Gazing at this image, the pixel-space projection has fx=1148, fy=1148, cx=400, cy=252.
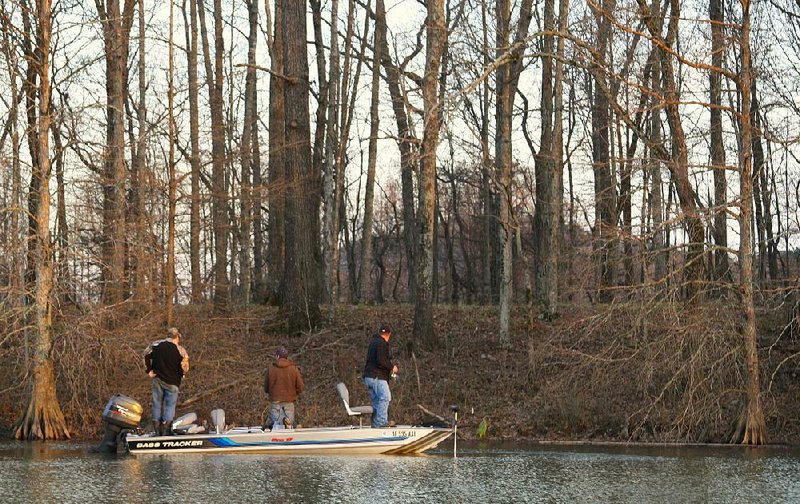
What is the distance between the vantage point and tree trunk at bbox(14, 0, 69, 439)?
22.3m

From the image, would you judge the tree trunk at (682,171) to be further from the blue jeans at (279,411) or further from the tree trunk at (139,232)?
the tree trunk at (139,232)

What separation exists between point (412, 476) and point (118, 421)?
235 inches

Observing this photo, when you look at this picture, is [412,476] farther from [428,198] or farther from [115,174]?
[115,174]

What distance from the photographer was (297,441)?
1878cm

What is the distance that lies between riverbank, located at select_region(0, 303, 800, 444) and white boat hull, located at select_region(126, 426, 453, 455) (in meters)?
2.73

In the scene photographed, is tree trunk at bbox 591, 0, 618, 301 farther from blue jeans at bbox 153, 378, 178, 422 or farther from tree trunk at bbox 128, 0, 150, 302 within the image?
tree trunk at bbox 128, 0, 150, 302

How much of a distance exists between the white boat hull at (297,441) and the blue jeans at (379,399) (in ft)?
2.69

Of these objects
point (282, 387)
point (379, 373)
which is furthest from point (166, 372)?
point (379, 373)

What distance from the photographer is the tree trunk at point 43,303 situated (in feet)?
73.2

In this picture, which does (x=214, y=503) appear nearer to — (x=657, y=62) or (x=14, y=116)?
(x=14, y=116)

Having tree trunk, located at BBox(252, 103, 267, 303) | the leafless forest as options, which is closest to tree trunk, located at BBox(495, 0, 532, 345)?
the leafless forest

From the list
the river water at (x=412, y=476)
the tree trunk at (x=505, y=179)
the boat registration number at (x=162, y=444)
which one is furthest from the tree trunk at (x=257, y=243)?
the river water at (x=412, y=476)

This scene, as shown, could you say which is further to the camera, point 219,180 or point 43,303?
point 219,180

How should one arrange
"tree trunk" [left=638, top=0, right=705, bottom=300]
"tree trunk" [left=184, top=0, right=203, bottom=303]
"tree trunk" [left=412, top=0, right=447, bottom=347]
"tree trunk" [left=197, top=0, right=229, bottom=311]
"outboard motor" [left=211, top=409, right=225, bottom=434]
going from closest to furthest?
"outboard motor" [left=211, top=409, right=225, bottom=434] → "tree trunk" [left=638, top=0, right=705, bottom=300] → "tree trunk" [left=412, top=0, right=447, bottom=347] → "tree trunk" [left=184, top=0, right=203, bottom=303] → "tree trunk" [left=197, top=0, right=229, bottom=311]
